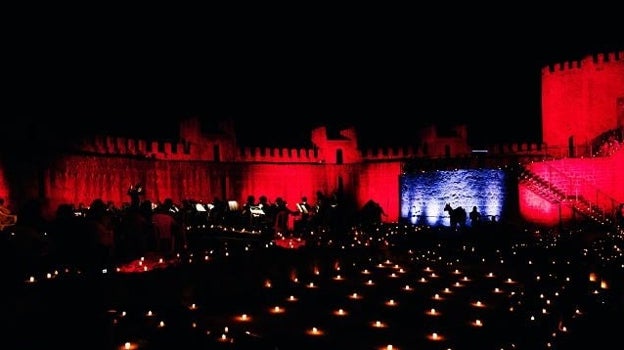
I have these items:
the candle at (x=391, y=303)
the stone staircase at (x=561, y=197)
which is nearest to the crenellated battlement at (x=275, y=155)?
the stone staircase at (x=561, y=197)

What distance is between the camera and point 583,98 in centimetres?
2456

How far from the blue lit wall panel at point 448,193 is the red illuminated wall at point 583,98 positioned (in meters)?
5.42

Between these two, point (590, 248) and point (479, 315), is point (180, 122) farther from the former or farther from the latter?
point (479, 315)

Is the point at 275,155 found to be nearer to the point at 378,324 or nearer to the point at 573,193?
the point at 573,193

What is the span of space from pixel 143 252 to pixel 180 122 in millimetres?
15070

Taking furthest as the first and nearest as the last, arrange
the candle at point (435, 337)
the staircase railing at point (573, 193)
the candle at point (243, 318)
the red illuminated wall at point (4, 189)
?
the staircase railing at point (573, 193)
the red illuminated wall at point (4, 189)
the candle at point (243, 318)
the candle at point (435, 337)

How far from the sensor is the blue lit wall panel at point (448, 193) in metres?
22.1

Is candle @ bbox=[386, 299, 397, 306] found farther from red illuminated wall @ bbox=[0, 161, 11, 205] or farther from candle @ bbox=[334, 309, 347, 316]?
red illuminated wall @ bbox=[0, 161, 11, 205]

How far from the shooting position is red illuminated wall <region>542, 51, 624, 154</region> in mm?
23734

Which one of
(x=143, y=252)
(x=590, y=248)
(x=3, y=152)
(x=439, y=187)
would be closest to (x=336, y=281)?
(x=143, y=252)

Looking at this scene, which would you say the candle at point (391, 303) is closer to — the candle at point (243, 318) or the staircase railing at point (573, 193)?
the candle at point (243, 318)

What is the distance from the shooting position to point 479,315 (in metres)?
7.43

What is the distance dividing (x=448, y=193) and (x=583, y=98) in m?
7.62

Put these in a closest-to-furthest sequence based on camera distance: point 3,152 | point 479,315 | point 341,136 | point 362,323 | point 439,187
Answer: point 362,323
point 479,315
point 3,152
point 439,187
point 341,136
